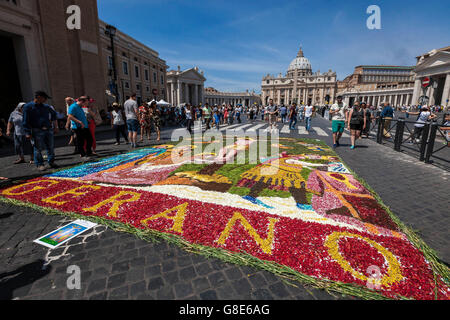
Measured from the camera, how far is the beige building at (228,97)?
9649cm

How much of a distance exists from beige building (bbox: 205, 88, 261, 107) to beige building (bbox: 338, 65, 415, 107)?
42.9 m

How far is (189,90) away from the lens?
249 ft

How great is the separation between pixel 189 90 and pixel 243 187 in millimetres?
76819

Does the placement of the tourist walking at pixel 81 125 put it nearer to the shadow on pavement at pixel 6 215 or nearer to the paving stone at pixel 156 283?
the shadow on pavement at pixel 6 215

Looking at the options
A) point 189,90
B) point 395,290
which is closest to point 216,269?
point 395,290

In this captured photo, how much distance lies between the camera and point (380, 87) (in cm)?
8325

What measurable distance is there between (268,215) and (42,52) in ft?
60.3

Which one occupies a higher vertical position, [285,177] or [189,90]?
[189,90]

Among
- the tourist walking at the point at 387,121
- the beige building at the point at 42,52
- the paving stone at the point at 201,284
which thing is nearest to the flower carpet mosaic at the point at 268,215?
the paving stone at the point at 201,284

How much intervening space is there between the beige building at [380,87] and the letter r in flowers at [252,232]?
2216 inches

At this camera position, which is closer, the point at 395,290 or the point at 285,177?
the point at 395,290
